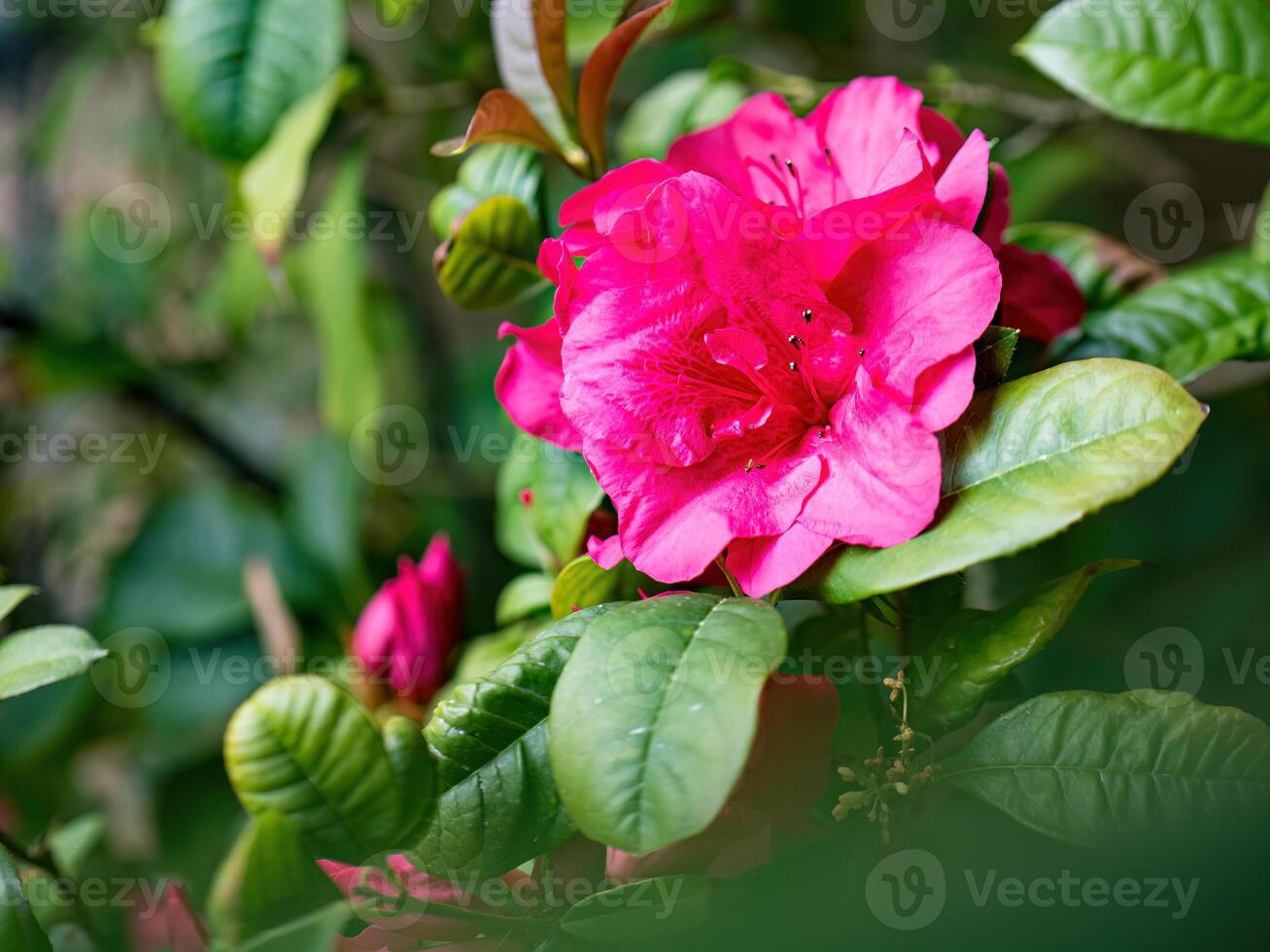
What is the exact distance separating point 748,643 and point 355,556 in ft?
2.41

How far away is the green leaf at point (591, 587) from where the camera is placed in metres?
0.44

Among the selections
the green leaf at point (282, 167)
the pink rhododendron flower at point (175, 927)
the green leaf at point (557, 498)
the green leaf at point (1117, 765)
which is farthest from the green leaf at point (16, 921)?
the green leaf at point (282, 167)

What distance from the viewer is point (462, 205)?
559 mm

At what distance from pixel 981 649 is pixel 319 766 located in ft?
0.82

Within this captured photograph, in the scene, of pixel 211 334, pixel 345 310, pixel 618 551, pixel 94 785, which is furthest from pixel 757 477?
pixel 94 785

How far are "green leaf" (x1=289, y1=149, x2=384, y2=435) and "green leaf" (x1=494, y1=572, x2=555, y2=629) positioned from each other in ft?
1.36

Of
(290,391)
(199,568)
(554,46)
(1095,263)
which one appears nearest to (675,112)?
(554,46)

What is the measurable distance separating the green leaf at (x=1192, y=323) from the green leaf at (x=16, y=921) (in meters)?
0.52

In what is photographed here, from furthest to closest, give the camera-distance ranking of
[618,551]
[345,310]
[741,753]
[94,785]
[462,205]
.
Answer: [94,785] < [345,310] < [462,205] < [618,551] < [741,753]

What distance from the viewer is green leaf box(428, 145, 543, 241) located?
1.76ft

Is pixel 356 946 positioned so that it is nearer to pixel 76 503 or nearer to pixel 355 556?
pixel 355 556

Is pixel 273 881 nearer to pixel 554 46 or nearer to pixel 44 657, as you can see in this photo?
pixel 44 657

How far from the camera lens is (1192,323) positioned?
0.50 metres

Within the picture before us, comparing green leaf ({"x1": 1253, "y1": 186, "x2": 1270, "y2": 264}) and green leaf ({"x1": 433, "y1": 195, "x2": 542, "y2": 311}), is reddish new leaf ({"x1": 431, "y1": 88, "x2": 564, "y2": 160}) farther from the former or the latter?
green leaf ({"x1": 1253, "y1": 186, "x2": 1270, "y2": 264})
